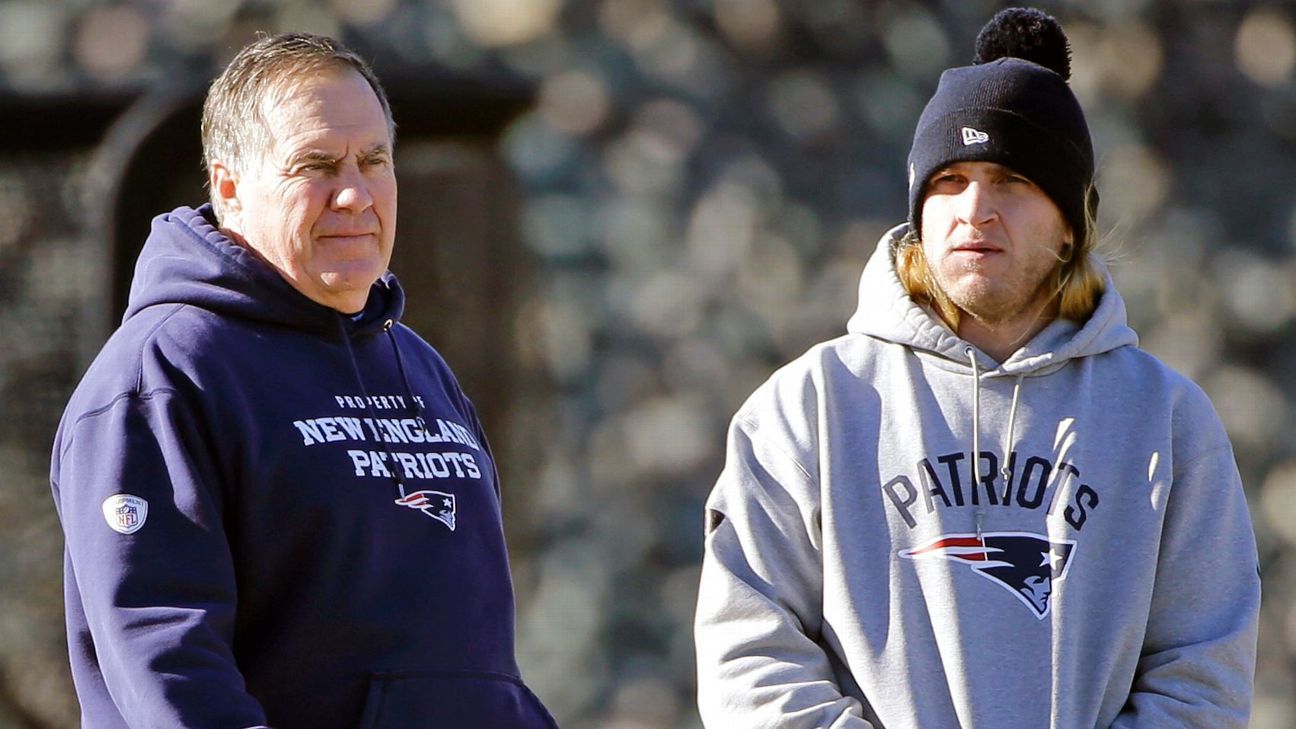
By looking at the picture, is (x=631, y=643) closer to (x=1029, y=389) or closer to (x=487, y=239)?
(x=487, y=239)

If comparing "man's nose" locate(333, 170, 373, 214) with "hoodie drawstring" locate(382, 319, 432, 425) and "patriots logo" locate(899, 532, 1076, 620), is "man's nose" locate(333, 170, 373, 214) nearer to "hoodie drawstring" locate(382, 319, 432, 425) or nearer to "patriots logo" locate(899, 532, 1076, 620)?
"hoodie drawstring" locate(382, 319, 432, 425)

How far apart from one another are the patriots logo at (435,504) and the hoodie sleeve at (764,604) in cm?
38

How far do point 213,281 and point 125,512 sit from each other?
0.36 m

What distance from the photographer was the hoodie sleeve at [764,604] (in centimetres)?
252

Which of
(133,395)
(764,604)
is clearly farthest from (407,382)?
(764,604)

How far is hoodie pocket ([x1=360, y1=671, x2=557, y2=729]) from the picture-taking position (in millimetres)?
2318

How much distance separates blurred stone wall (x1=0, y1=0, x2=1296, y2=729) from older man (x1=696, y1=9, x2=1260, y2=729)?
188cm

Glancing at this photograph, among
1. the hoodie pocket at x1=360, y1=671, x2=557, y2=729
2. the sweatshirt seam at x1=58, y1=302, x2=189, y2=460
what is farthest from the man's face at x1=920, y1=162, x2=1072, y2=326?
the sweatshirt seam at x1=58, y1=302, x2=189, y2=460

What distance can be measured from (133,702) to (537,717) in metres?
0.57

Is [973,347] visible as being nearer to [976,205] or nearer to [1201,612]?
[976,205]

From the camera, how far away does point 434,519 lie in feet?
8.02

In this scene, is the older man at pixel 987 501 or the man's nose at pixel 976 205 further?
the man's nose at pixel 976 205

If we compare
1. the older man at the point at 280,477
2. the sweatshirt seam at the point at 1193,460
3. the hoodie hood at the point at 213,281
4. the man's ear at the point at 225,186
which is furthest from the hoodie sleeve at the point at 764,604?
the man's ear at the point at 225,186

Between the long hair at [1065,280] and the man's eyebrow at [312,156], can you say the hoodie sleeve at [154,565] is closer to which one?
the man's eyebrow at [312,156]
